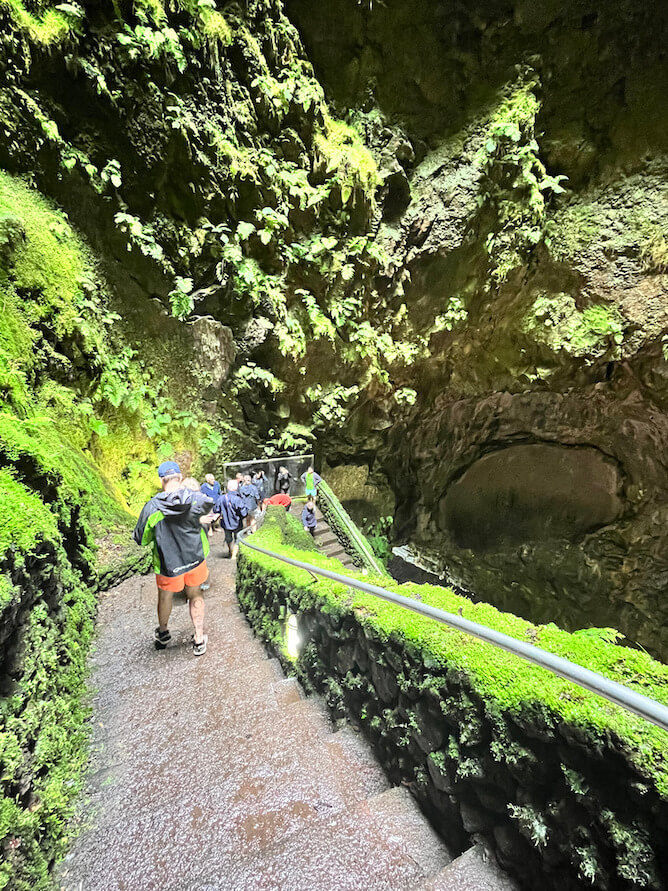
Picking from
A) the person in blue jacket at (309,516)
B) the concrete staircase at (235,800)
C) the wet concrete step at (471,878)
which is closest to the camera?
the wet concrete step at (471,878)

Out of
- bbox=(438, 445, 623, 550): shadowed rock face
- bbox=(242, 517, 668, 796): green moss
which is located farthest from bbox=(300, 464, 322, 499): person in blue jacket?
bbox=(438, 445, 623, 550): shadowed rock face

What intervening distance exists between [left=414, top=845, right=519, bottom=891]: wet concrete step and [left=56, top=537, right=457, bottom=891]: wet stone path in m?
0.03

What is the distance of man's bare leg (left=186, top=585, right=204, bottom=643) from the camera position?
3582 mm

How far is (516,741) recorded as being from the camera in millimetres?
1659

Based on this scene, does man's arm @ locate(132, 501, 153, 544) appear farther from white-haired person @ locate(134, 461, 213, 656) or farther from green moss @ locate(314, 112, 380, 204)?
green moss @ locate(314, 112, 380, 204)

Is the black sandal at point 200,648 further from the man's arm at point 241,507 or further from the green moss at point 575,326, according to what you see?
the green moss at point 575,326

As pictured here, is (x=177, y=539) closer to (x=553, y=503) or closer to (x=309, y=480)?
(x=309, y=480)

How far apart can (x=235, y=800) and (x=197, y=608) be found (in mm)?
1627

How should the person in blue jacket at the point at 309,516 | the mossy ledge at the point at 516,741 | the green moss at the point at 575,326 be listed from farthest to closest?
the green moss at the point at 575,326
the person in blue jacket at the point at 309,516
the mossy ledge at the point at 516,741

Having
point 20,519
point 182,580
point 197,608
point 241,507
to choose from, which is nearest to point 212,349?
point 241,507

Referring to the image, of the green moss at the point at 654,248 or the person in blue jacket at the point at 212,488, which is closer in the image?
the person in blue jacket at the point at 212,488

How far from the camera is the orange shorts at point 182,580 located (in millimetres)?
3445

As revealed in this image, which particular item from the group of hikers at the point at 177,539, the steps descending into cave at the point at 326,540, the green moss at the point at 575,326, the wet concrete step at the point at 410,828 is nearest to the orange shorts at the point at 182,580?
the group of hikers at the point at 177,539

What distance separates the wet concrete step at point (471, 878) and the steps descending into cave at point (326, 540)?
563cm
